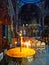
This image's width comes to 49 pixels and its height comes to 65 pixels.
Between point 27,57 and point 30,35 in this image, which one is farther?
point 30,35

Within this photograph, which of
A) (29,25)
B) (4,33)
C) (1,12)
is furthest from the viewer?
(29,25)

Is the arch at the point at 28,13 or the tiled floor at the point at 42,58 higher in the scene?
the arch at the point at 28,13

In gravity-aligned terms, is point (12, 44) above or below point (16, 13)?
below

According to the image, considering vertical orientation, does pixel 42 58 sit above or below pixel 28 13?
below

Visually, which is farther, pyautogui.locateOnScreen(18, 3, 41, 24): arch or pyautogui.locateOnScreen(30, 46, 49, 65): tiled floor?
pyautogui.locateOnScreen(18, 3, 41, 24): arch

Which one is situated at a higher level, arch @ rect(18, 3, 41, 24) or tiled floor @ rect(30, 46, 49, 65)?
arch @ rect(18, 3, 41, 24)

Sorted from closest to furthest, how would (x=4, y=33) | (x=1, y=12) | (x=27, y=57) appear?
(x=27, y=57) < (x=1, y=12) < (x=4, y=33)

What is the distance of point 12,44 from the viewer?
162 centimetres

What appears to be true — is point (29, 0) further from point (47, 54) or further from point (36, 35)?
point (47, 54)

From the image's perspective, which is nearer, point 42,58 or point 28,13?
point 42,58

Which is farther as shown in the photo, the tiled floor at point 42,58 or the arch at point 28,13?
the arch at point 28,13

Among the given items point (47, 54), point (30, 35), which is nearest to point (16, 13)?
point (30, 35)

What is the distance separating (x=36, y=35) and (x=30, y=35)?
2.9 inches

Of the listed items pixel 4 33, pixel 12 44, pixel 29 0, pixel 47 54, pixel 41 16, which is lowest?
pixel 47 54
